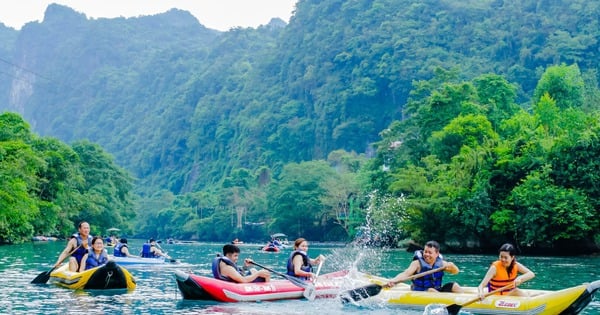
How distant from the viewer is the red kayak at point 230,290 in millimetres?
17859

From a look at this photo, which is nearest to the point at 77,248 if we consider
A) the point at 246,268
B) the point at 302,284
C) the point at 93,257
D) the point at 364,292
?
the point at 93,257

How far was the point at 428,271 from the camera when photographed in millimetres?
16578

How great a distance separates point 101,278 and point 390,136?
52266 mm

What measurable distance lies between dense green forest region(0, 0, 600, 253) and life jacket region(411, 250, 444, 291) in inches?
1007

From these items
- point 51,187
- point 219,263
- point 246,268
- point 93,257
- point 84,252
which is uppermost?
point 51,187

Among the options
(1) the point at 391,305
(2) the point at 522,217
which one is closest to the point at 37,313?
(1) the point at 391,305

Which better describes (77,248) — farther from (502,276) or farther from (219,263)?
(502,276)

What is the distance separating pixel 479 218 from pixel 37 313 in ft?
108

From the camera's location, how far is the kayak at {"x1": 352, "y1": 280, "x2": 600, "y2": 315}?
1474 cm

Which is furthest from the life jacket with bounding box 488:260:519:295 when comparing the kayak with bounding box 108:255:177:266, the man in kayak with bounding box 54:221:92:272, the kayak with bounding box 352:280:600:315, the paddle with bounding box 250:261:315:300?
the kayak with bounding box 108:255:177:266

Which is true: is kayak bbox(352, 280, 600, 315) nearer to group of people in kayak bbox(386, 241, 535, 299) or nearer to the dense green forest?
group of people in kayak bbox(386, 241, 535, 299)

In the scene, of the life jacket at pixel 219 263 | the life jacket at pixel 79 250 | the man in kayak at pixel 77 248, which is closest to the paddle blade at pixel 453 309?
the life jacket at pixel 219 263

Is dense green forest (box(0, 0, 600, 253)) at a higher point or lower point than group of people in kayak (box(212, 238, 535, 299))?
higher

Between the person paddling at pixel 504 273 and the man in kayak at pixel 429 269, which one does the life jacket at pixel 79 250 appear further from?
the person paddling at pixel 504 273
